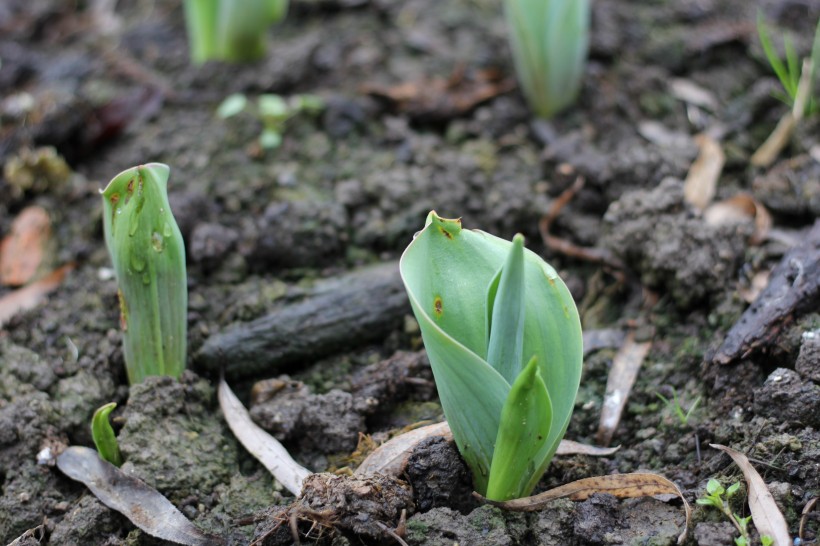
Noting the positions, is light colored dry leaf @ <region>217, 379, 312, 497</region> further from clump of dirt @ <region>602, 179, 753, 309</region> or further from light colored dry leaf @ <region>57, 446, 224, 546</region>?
clump of dirt @ <region>602, 179, 753, 309</region>

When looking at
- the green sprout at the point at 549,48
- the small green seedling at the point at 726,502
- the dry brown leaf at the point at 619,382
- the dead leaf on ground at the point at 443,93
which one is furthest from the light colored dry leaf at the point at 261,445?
the green sprout at the point at 549,48

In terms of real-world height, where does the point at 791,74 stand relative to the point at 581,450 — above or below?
above

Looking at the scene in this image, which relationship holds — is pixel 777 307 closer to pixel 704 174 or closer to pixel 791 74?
pixel 704 174

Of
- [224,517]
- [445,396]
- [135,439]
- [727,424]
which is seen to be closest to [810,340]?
[727,424]

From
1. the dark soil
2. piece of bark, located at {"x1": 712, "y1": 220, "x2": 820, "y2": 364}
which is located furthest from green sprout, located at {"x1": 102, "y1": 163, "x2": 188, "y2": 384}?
piece of bark, located at {"x1": 712, "y1": 220, "x2": 820, "y2": 364}

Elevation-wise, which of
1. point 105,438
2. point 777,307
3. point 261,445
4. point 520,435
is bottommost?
point 261,445

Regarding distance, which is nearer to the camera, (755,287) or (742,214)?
(755,287)

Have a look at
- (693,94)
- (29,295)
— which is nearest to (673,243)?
(693,94)
